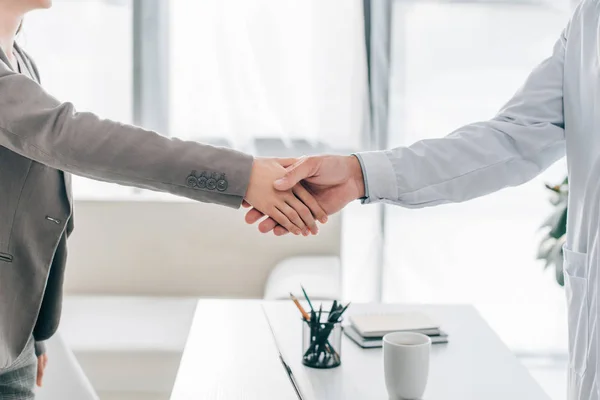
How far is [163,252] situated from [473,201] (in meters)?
1.41

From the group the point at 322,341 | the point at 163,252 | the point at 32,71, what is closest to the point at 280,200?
the point at 322,341

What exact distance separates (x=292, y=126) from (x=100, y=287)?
1051 millimetres

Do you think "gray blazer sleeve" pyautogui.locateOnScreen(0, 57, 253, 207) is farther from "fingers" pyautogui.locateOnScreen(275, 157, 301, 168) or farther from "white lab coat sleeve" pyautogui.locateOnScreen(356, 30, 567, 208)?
"white lab coat sleeve" pyautogui.locateOnScreen(356, 30, 567, 208)

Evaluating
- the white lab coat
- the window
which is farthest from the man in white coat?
the window

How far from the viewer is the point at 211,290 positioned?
287 centimetres

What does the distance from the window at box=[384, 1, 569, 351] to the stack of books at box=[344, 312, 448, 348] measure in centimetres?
165

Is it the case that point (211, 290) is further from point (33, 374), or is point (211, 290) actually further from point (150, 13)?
point (33, 374)

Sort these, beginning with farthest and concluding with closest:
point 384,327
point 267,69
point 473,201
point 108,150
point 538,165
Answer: point 473,201 → point 267,69 → point 384,327 → point 538,165 → point 108,150

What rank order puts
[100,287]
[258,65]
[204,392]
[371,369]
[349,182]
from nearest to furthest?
[204,392] < [371,369] < [349,182] < [100,287] < [258,65]

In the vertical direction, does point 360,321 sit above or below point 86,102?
below

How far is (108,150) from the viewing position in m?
1.33

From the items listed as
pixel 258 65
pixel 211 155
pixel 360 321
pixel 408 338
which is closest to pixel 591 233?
pixel 408 338

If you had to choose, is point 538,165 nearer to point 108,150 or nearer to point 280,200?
point 280,200

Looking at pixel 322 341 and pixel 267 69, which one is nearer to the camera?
pixel 322 341
